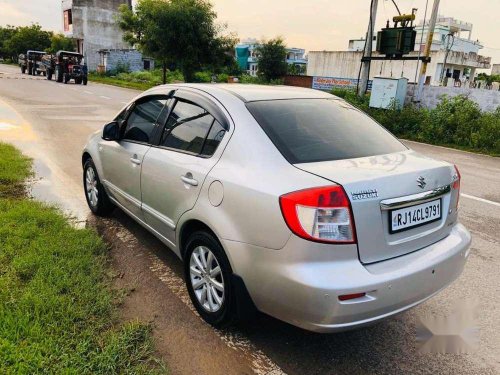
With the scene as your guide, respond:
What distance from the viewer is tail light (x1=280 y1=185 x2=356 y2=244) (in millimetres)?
2314

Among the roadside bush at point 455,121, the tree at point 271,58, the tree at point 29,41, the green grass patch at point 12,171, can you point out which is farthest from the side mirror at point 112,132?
the tree at point 29,41

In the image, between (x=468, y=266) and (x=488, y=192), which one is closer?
(x=468, y=266)

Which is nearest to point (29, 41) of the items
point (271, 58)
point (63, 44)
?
point (63, 44)

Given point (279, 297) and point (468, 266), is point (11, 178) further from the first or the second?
point (468, 266)

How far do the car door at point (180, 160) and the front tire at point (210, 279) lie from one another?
29 centimetres

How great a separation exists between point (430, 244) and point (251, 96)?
161 centimetres

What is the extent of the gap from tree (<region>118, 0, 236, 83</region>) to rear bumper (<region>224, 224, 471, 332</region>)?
29503 millimetres

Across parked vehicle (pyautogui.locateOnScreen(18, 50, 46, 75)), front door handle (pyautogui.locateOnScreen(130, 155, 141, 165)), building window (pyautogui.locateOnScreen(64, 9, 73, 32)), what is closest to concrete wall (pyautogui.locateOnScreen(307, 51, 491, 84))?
building window (pyautogui.locateOnScreen(64, 9, 73, 32))

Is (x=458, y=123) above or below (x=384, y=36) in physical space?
below

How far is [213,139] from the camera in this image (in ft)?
10.0

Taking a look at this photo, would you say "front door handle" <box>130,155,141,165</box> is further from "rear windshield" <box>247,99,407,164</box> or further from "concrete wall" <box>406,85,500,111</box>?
"concrete wall" <box>406,85,500,111</box>

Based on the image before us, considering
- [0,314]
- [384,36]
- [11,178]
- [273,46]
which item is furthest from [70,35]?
[0,314]

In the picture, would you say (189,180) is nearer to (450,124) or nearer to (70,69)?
(450,124)

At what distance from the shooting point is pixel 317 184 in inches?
93.7
